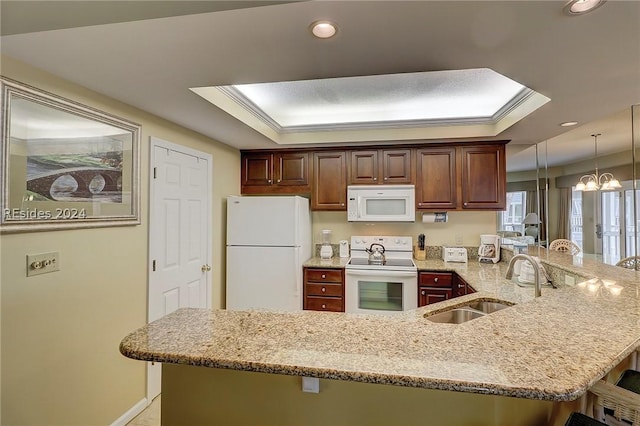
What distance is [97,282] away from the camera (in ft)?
6.61

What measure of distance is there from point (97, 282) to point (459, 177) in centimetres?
339

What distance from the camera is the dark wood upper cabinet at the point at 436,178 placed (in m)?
3.52

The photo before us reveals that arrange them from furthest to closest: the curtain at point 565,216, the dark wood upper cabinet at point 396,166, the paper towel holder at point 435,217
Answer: the curtain at point 565,216
the paper towel holder at point 435,217
the dark wood upper cabinet at point 396,166

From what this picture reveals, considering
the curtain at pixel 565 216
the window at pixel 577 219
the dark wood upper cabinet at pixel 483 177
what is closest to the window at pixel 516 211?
the curtain at pixel 565 216

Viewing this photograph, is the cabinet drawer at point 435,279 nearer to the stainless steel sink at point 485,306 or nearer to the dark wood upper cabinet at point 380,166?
the dark wood upper cabinet at point 380,166

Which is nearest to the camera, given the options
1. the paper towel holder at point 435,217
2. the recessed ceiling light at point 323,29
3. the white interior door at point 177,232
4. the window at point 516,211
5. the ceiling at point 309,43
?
the ceiling at point 309,43

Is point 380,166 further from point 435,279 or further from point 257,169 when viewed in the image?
point 257,169

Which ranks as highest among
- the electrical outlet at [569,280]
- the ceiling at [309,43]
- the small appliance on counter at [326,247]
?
Result: the ceiling at [309,43]

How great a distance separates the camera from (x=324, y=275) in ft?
11.4

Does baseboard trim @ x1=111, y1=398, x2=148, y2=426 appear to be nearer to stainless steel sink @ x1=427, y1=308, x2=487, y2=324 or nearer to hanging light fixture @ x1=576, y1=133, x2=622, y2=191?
stainless steel sink @ x1=427, y1=308, x2=487, y2=324

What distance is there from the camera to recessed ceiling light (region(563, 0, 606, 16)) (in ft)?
3.67

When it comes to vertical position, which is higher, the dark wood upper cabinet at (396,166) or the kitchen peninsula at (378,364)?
the dark wood upper cabinet at (396,166)

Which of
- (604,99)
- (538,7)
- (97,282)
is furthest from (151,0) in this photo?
(604,99)

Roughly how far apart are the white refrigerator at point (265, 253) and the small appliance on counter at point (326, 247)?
46 cm
